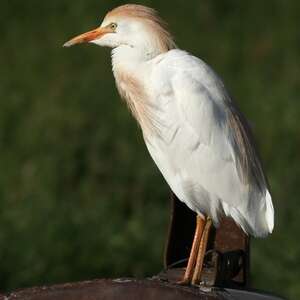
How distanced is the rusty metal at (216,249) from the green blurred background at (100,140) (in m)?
2.55

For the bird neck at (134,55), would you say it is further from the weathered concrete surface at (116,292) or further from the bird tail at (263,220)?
the weathered concrete surface at (116,292)

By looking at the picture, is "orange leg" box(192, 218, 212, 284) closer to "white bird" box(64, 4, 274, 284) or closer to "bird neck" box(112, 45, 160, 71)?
"white bird" box(64, 4, 274, 284)

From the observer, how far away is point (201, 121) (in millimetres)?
5188

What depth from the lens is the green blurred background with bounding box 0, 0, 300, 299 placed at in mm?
8352

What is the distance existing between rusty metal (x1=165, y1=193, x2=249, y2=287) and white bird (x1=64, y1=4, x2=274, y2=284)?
0.07 m

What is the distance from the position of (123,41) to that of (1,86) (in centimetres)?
580

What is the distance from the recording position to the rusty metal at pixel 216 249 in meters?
4.86

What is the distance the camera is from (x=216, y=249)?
17.0 feet

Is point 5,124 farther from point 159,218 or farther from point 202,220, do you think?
point 202,220

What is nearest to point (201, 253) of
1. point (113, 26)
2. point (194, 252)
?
point (194, 252)

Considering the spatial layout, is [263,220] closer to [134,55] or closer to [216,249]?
[216,249]

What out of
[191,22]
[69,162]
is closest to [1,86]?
[69,162]

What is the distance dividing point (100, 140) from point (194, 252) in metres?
4.69

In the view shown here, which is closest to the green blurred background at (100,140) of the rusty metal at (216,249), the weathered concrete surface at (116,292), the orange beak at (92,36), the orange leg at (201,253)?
the rusty metal at (216,249)
